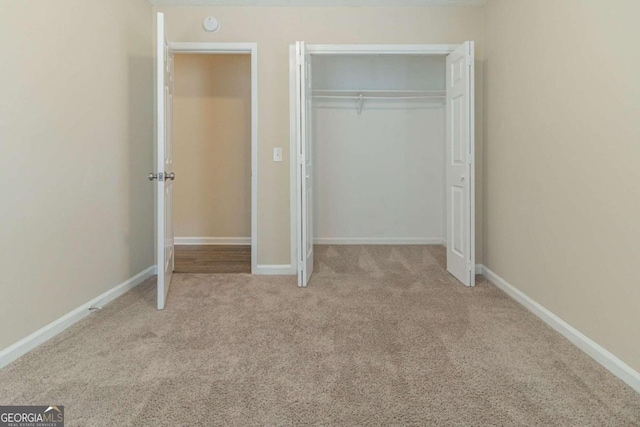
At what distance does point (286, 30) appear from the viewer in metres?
3.48

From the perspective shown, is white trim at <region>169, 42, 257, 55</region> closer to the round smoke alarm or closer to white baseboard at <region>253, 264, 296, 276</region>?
the round smoke alarm

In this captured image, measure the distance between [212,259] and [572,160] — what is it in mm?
3402

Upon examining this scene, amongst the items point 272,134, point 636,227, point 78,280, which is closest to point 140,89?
point 272,134

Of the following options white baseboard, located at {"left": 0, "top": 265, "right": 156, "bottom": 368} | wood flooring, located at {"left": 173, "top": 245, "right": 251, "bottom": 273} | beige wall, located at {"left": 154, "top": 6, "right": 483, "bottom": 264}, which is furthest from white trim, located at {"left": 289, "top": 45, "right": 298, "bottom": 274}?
white baseboard, located at {"left": 0, "top": 265, "right": 156, "bottom": 368}

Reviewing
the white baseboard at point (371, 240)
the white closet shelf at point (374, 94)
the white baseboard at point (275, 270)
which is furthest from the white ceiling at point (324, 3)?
the white baseboard at point (371, 240)

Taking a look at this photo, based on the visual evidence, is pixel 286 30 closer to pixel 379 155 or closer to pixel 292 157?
pixel 292 157

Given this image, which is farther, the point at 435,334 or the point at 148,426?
the point at 435,334

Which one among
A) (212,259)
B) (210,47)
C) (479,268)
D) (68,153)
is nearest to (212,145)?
(212,259)

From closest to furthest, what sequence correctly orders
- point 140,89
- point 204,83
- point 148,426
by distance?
point 148,426 < point 140,89 < point 204,83

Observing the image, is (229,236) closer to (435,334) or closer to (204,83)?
(204,83)

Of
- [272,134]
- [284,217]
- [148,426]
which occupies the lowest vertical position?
[148,426]

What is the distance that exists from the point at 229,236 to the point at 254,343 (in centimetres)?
320

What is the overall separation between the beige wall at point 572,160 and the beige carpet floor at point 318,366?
305 mm

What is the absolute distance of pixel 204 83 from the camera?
506cm
